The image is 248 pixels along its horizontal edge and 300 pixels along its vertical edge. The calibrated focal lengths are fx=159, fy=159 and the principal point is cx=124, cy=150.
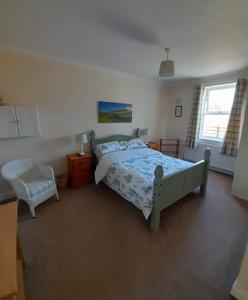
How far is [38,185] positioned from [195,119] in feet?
13.2

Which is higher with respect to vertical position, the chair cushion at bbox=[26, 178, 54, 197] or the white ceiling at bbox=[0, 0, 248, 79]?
the white ceiling at bbox=[0, 0, 248, 79]

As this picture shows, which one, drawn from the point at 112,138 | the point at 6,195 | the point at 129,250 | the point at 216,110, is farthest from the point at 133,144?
the point at 6,195

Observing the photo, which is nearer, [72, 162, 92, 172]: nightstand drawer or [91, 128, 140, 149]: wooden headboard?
[72, 162, 92, 172]: nightstand drawer

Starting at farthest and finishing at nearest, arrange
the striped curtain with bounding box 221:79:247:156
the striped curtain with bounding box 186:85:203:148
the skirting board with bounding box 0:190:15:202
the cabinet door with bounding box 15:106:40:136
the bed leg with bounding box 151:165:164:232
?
the striped curtain with bounding box 186:85:203:148 < the striped curtain with bounding box 221:79:247:156 < the skirting board with bounding box 0:190:15:202 < the cabinet door with bounding box 15:106:40:136 < the bed leg with bounding box 151:165:164:232

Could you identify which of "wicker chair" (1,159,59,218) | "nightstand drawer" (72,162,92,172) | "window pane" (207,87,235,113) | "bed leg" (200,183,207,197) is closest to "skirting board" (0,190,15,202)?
"wicker chair" (1,159,59,218)

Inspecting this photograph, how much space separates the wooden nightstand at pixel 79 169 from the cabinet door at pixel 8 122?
1.05m

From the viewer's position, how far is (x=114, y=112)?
12.6 ft

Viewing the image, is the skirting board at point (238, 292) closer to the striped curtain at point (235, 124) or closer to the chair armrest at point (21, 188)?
the chair armrest at point (21, 188)

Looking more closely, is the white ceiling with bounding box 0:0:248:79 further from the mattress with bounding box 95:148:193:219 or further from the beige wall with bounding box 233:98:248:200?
the mattress with bounding box 95:148:193:219

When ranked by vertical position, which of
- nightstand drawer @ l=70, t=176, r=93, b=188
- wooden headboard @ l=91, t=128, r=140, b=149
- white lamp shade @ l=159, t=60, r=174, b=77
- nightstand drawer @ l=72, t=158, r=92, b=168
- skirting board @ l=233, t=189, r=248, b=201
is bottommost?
skirting board @ l=233, t=189, r=248, b=201

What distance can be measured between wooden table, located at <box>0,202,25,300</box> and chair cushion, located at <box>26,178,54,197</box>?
88cm

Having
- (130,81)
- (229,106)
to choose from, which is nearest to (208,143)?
(229,106)

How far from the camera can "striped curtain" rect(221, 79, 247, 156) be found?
136 inches

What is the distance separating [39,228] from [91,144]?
1.93m
